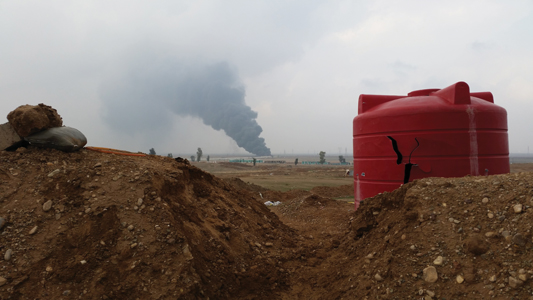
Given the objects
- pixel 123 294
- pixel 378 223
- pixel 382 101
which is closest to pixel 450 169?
pixel 382 101

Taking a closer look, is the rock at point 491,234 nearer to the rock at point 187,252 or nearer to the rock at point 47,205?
the rock at point 187,252

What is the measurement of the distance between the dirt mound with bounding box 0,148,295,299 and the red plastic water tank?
2.92 metres

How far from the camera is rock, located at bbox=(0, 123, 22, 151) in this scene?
5.27 meters

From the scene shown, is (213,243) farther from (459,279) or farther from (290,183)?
(290,183)

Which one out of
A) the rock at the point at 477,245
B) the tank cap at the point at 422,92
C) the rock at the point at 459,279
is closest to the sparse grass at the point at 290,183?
the tank cap at the point at 422,92

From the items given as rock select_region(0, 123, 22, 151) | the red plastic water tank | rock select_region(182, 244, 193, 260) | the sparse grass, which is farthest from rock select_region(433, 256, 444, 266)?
the sparse grass

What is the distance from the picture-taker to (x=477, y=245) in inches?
124

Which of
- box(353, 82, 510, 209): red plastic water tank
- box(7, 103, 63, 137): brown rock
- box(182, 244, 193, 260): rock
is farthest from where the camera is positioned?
box(353, 82, 510, 209): red plastic water tank

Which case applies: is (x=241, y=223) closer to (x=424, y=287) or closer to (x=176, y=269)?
(x=176, y=269)

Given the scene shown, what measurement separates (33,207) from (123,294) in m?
1.80

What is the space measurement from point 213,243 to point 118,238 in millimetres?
1239

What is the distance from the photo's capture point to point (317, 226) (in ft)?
26.9

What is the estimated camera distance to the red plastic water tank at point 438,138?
612 centimetres

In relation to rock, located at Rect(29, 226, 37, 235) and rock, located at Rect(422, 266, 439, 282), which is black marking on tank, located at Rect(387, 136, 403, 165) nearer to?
rock, located at Rect(422, 266, 439, 282)
